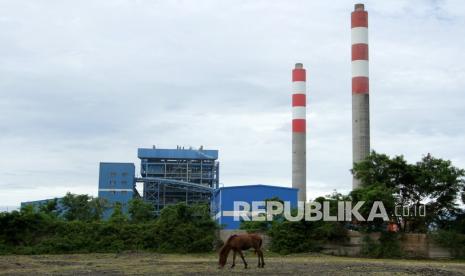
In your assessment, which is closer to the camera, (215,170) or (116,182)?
(116,182)

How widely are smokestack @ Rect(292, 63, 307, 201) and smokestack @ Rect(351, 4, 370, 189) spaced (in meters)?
10.7

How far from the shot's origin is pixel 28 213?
114 feet

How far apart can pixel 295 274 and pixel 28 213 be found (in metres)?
20.8

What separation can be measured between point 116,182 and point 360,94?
3141cm

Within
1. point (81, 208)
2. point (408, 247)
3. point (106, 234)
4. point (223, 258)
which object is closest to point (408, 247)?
point (408, 247)

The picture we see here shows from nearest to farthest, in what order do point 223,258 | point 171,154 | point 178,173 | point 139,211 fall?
point 223,258 → point 139,211 → point 171,154 → point 178,173

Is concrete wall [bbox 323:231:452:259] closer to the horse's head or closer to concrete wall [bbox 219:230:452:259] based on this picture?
concrete wall [bbox 219:230:452:259]

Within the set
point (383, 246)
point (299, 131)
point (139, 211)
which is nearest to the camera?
point (383, 246)

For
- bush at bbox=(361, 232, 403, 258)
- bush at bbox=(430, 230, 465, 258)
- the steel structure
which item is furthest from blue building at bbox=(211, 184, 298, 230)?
bush at bbox=(430, 230, 465, 258)

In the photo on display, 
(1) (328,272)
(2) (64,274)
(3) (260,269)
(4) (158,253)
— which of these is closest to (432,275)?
(1) (328,272)

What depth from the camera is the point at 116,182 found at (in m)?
73.1

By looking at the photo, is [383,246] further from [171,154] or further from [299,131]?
Result: [171,154]

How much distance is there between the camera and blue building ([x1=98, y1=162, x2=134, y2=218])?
72.7m

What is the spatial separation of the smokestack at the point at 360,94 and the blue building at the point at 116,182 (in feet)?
91.5
